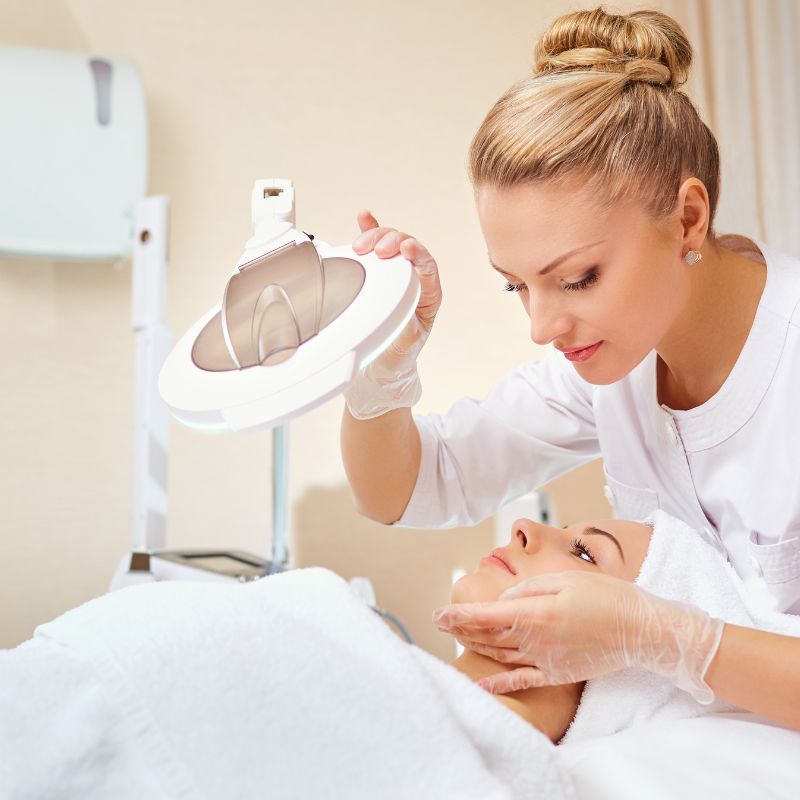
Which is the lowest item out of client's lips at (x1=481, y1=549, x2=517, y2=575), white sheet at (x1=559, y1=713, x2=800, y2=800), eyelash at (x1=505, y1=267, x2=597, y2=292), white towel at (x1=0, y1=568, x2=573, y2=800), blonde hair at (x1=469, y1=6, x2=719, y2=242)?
white sheet at (x1=559, y1=713, x2=800, y2=800)

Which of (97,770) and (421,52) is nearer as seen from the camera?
(97,770)

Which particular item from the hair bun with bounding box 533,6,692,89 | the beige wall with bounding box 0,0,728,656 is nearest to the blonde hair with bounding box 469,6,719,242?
the hair bun with bounding box 533,6,692,89

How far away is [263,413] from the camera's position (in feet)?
2.49

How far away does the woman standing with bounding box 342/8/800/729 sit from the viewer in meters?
1.03

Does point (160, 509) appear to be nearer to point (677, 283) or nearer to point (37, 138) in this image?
point (37, 138)

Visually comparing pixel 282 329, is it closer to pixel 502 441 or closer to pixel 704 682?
pixel 704 682

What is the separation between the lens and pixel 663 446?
142 cm

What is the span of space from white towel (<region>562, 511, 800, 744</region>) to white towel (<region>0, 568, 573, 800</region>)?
0.28m

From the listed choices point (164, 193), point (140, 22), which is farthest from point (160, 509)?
point (140, 22)

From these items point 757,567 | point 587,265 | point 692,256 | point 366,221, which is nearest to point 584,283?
point 587,265

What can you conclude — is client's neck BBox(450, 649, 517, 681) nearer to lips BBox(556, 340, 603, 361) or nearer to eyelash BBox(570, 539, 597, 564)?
eyelash BBox(570, 539, 597, 564)

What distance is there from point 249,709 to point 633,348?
2.29 feet

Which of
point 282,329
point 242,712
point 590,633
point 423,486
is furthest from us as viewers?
point 423,486

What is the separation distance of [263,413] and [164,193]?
1.78m
